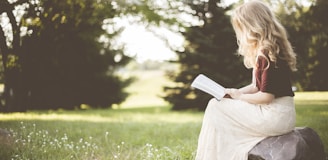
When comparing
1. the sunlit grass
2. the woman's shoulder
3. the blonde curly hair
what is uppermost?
the blonde curly hair

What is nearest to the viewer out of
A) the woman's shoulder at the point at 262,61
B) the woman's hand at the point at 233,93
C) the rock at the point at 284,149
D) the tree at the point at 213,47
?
the rock at the point at 284,149

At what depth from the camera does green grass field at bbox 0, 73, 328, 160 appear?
431 cm

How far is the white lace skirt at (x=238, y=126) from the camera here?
11.0ft

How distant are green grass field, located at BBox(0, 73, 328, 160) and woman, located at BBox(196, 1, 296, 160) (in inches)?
35.6

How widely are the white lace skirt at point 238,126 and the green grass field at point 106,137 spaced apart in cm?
86

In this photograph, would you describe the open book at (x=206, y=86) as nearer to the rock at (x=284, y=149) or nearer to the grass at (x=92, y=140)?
the rock at (x=284, y=149)

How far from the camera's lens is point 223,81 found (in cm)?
1012

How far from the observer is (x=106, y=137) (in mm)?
4949

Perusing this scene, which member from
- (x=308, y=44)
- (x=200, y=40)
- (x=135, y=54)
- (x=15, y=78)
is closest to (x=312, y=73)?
(x=308, y=44)

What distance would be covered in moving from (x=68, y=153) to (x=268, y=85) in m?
2.45

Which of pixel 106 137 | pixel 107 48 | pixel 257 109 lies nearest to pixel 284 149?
pixel 257 109

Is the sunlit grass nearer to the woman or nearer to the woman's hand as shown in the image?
the woman

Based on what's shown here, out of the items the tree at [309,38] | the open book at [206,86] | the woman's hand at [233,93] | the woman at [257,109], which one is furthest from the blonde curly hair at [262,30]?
the tree at [309,38]

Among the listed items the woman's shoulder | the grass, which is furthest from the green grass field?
the woman's shoulder
